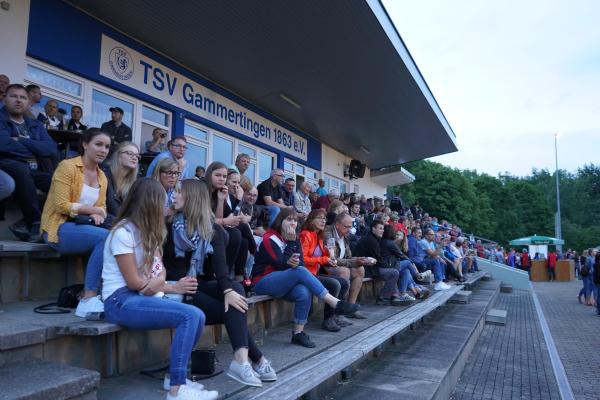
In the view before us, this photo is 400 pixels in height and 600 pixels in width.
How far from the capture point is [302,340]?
400 centimetres

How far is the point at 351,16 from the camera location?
24.8 feet

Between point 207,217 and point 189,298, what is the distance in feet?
2.03

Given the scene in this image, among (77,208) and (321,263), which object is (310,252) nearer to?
(321,263)

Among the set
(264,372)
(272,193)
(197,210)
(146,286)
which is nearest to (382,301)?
(272,193)

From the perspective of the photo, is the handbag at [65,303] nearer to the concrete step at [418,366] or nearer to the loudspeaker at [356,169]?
the concrete step at [418,366]

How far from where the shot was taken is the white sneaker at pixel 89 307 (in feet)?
8.80

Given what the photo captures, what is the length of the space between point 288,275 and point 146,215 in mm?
1841

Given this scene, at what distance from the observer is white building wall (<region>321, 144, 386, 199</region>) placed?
631 inches

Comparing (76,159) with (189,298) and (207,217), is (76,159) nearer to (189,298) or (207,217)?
(207,217)

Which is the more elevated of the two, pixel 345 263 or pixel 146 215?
pixel 146 215

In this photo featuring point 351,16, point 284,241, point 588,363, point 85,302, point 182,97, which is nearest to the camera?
point 85,302

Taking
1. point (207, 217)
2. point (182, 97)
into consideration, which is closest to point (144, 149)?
point (182, 97)

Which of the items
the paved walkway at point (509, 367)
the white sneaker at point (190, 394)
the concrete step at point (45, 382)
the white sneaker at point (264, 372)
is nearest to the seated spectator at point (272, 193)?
the paved walkway at point (509, 367)

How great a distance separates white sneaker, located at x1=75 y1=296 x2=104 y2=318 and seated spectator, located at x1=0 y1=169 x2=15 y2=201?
132cm
